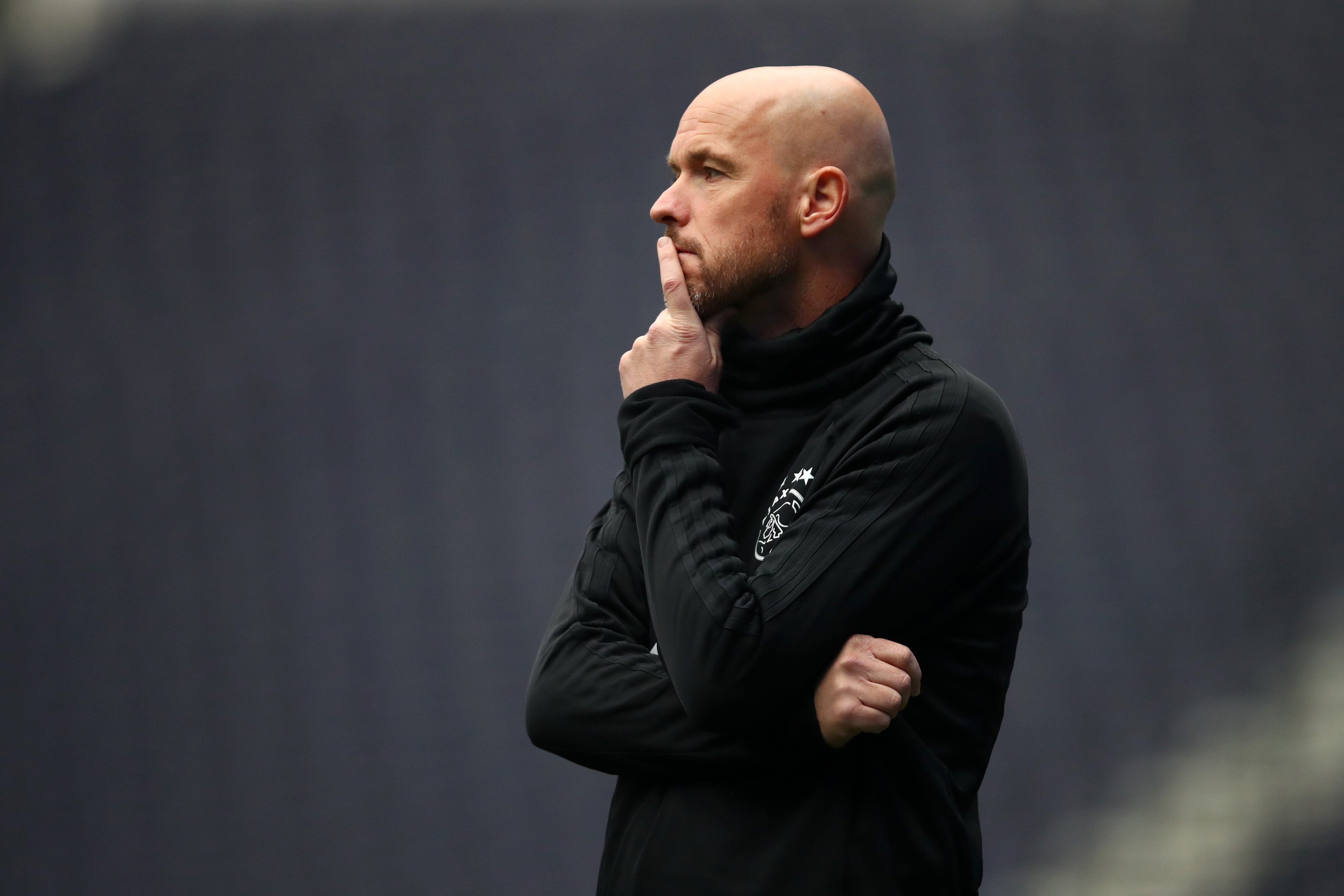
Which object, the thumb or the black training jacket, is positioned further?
the thumb

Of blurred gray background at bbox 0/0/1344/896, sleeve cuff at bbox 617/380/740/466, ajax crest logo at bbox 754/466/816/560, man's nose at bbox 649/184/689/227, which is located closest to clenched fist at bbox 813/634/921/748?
ajax crest logo at bbox 754/466/816/560

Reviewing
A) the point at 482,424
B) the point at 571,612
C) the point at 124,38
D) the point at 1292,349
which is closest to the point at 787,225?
the point at 571,612

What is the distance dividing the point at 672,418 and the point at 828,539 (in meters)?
0.23

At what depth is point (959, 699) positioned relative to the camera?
1.33 m

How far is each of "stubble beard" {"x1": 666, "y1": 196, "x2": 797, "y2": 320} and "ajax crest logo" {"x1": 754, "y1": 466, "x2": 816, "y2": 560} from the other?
25cm

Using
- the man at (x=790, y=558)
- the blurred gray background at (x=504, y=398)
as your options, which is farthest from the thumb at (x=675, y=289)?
the blurred gray background at (x=504, y=398)

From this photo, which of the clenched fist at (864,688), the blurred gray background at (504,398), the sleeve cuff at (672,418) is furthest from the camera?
the blurred gray background at (504,398)

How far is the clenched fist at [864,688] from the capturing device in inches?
45.5

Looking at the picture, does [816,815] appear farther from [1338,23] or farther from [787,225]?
[1338,23]

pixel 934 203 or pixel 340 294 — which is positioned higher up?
pixel 934 203

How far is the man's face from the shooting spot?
1.38 m

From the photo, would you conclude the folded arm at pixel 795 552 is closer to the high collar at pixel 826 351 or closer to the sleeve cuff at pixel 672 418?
the sleeve cuff at pixel 672 418

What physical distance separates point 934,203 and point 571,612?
9.41 feet

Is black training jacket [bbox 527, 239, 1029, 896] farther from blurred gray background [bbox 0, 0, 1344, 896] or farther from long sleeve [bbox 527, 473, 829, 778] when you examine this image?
blurred gray background [bbox 0, 0, 1344, 896]
